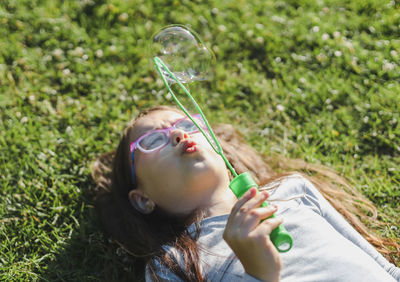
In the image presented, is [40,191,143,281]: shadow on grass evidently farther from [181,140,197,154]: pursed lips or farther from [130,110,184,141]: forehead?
[181,140,197,154]: pursed lips

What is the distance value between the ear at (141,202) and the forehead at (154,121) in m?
0.37

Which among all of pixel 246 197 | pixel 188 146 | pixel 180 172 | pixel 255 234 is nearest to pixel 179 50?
pixel 188 146

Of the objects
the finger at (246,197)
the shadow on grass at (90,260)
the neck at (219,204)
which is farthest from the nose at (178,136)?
the shadow on grass at (90,260)

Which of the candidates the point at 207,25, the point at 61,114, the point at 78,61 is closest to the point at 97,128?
the point at 61,114

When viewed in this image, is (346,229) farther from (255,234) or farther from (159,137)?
(159,137)

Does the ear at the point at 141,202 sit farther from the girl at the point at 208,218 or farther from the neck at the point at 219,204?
the neck at the point at 219,204

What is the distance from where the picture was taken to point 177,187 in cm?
272

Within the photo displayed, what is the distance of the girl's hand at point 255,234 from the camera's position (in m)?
1.99

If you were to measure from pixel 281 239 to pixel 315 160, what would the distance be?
5.76 ft

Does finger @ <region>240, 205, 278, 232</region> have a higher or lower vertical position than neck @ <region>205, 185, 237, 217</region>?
higher

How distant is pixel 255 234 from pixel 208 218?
786mm

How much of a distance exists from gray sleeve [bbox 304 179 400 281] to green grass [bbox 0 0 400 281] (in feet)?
1.80

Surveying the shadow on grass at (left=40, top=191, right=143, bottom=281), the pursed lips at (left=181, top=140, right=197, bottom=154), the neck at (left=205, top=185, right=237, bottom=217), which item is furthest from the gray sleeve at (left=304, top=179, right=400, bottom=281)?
the shadow on grass at (left=40, top=191, right=143, bottom=281)

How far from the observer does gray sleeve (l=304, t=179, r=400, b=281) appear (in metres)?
2.73
